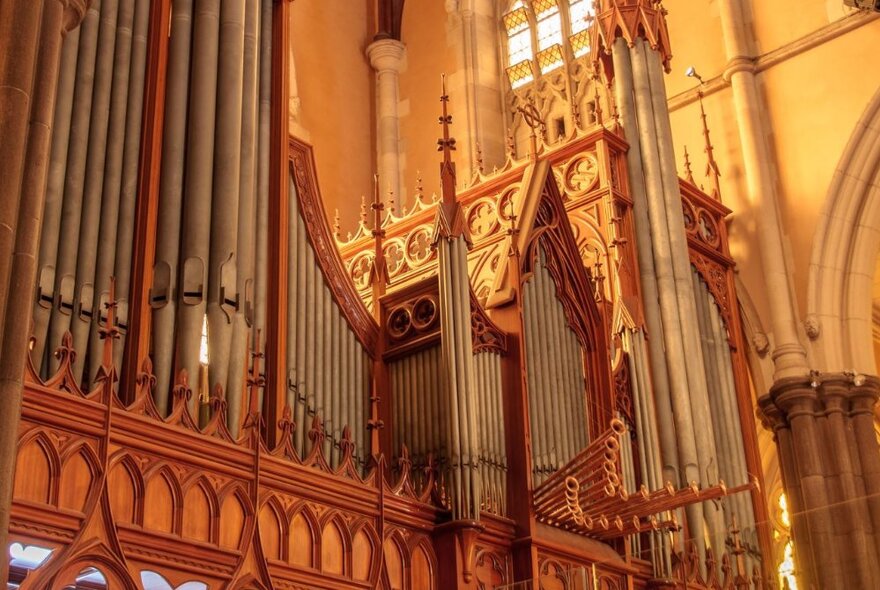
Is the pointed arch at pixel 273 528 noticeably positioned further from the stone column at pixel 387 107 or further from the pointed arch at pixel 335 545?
the stone column at pixel 387 107

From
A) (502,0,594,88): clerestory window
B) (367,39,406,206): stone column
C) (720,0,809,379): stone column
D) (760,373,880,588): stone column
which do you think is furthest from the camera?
(502,0,594,88): clerestory window

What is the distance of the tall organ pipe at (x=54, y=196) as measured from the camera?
7285 mm

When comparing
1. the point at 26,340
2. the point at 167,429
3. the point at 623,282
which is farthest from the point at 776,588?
the point at 26,340

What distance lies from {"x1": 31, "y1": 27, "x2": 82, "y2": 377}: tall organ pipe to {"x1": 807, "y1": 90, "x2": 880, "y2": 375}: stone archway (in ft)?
33.9

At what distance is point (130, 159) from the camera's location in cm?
831

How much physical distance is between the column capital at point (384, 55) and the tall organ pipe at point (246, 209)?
977 cm

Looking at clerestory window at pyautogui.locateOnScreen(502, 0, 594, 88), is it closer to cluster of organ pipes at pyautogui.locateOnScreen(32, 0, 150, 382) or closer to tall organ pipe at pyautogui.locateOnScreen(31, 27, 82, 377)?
cluster of organ pipes at pyautogui.locateOnScreen(32, 0, 150, 382)

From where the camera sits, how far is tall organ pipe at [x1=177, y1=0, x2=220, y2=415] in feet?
26.5

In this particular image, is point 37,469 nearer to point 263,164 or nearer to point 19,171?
point 19,171

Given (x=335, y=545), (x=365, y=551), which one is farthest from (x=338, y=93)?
(x=335, y=545)

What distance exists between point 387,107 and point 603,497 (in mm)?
10363

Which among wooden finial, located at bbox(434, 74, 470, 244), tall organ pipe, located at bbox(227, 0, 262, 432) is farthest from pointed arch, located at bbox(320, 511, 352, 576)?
wooden finial, located at bbox(434, 74, 470, 244)

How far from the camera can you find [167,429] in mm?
7422

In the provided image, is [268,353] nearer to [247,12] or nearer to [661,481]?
[247,12]
